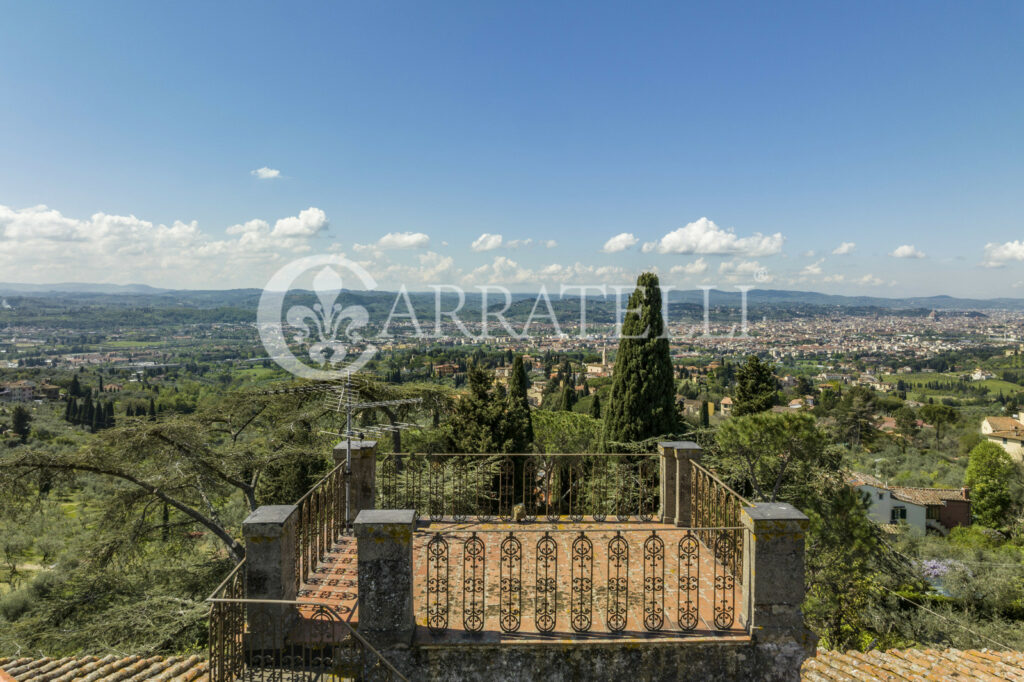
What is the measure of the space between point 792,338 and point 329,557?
436 ft


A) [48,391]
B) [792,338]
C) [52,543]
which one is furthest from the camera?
[792,338]

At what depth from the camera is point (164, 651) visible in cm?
1253

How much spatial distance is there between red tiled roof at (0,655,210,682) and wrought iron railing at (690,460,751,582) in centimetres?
602

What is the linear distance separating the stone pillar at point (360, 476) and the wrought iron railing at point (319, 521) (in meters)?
0.19

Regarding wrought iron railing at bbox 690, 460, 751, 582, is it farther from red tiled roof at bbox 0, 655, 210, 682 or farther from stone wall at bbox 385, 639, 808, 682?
red tiled roof at bbox 0, 655, 210, 682

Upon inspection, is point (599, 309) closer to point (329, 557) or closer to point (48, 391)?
point (48, 391)

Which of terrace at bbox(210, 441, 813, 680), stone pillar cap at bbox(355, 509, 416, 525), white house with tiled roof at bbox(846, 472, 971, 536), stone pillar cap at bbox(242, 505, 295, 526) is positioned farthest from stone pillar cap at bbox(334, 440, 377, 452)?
white house with tiled roof at bbox(846, 472, 971, 536)

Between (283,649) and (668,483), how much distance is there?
5003 millimetres

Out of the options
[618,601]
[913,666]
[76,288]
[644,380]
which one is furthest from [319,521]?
[76,288]

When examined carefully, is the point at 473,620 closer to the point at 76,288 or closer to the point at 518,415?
the point at 518,415

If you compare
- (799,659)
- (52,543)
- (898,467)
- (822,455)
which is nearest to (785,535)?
(799,659)

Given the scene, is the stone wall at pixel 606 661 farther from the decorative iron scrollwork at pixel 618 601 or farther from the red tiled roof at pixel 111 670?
the red tiled roof at pixel 111 670

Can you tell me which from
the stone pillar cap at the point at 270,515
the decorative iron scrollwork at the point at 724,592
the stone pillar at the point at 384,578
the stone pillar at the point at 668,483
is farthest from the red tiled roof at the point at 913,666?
the stone pillar cap at the point at 270,515

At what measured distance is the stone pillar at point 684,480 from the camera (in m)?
7.04
